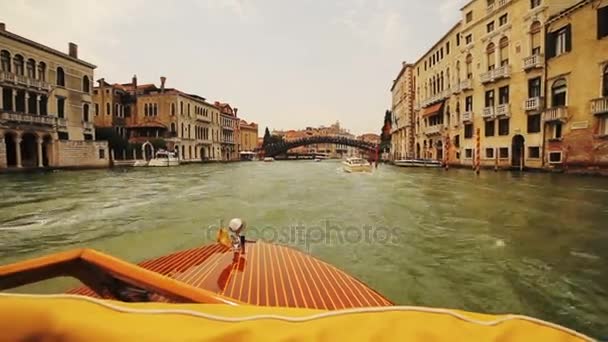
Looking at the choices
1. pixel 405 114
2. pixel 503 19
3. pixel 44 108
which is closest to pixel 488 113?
pixel 503 19

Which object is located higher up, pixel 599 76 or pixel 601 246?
pixel 599 76

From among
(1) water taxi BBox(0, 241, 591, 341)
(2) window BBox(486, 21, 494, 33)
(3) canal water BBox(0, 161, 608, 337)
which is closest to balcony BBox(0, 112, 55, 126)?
(3) canal water BBox(0, 161, 608, 337)

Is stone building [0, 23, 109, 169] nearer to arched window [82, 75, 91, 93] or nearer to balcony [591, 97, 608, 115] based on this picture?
arched window [82, 75, 91, 93]

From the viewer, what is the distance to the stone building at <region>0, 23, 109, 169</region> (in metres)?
19.7

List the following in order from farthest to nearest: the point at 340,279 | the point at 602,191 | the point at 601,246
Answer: the point at 602,191
the point at 601,246
the point at 340,279

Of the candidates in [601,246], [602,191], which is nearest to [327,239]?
[601,246]

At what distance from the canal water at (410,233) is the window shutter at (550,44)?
858 centimetres

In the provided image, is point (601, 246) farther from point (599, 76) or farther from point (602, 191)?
point (599, 76)

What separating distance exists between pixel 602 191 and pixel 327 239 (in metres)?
8.99

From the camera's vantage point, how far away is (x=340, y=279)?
2715 millimetres

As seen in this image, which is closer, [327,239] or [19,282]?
[19,282]

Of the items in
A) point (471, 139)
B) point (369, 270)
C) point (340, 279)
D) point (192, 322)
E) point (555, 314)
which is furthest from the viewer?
point (471, 139)

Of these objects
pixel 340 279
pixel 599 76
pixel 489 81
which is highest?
pixel 489 81

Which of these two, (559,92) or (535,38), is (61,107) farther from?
(559,92)
